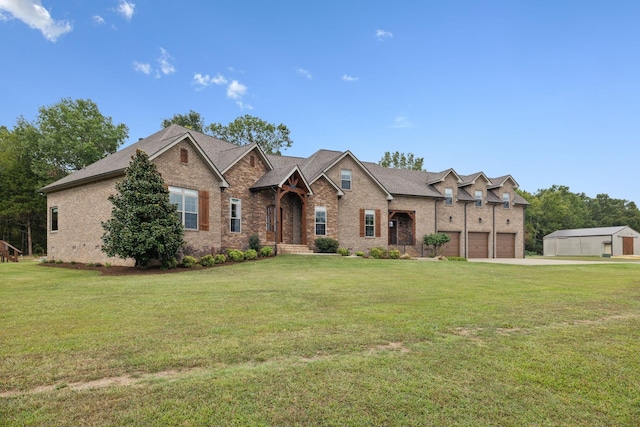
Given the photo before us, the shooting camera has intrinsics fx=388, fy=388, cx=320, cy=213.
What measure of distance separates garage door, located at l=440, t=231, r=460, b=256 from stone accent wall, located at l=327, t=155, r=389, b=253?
22.1 ft

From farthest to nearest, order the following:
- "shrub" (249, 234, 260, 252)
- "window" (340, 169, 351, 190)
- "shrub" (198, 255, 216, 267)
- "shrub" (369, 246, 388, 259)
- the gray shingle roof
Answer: the gray shingle roof, "window" (340, 169, 351, 190), "shrub" (369, 246, 388, 259), "shrub" (249, 234, 260, 252), "shrub" (198, 255, 216, 267)

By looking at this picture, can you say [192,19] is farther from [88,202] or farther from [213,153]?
[88,202]

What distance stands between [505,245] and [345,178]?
17.9 metres

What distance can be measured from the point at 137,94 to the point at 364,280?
22.4 metres

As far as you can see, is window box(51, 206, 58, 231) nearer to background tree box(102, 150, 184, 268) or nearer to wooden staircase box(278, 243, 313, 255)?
background tree box(102, 150, 184, 268)

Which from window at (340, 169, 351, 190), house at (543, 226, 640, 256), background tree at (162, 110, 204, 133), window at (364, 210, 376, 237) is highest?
background tree at (162, 110, 204, 133)

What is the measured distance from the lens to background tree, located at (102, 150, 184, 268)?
51.3 feet

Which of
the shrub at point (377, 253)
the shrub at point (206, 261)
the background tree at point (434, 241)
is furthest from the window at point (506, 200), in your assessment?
Result: the shrub at point (206, 261)

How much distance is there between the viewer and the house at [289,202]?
19594mm

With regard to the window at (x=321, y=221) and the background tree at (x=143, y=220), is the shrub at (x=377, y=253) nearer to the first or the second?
the window at (x=321, y=221)

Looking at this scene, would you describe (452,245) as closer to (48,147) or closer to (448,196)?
(448,196)

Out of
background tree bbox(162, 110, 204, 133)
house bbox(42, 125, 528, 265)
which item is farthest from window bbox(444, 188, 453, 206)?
background tree bbox(162, 110, 204, 133)

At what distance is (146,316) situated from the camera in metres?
7.08

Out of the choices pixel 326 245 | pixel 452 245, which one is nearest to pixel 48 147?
pixel 326 245
